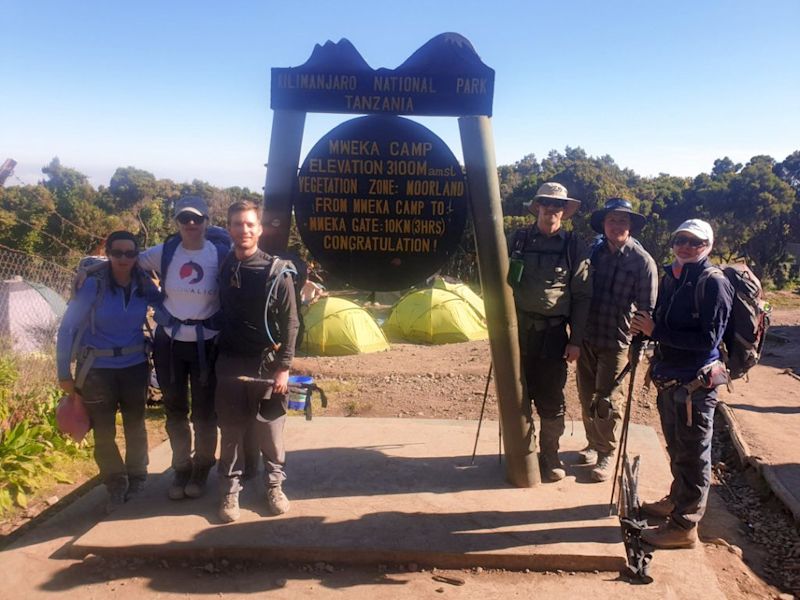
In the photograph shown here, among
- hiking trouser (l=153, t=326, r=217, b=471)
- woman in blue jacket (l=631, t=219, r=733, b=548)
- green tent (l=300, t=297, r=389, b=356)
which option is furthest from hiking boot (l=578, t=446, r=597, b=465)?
green tent (l=300, t=297, r=389, b=356)

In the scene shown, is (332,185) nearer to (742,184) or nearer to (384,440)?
(384,440)

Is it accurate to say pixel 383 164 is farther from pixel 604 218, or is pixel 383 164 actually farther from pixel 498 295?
pixel 604 218

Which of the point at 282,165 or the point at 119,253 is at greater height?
the point at 282,165

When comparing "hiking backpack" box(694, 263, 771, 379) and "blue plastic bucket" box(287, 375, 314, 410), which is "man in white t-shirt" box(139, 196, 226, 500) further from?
"hiking backpack" box(694, 263, 771, 379)

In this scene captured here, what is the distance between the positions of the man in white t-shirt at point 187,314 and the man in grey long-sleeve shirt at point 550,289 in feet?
5.99

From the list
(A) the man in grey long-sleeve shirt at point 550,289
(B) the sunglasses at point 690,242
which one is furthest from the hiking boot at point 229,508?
(B) the sunglasses at point 690,242

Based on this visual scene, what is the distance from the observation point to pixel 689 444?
3.18 meters

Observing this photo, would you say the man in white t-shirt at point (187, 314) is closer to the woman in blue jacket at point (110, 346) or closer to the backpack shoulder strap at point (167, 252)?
the backpack shoulder strap at point (167, 252)

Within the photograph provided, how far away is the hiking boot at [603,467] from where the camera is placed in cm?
395

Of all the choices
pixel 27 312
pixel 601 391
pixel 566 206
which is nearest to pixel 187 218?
pixel 566 206

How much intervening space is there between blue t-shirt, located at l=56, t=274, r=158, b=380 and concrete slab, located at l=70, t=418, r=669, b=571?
0.91m

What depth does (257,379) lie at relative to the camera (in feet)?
10.5

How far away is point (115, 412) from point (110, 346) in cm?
44

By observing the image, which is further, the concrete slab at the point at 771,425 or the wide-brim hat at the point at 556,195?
the concrete slab at the point at 771,425
